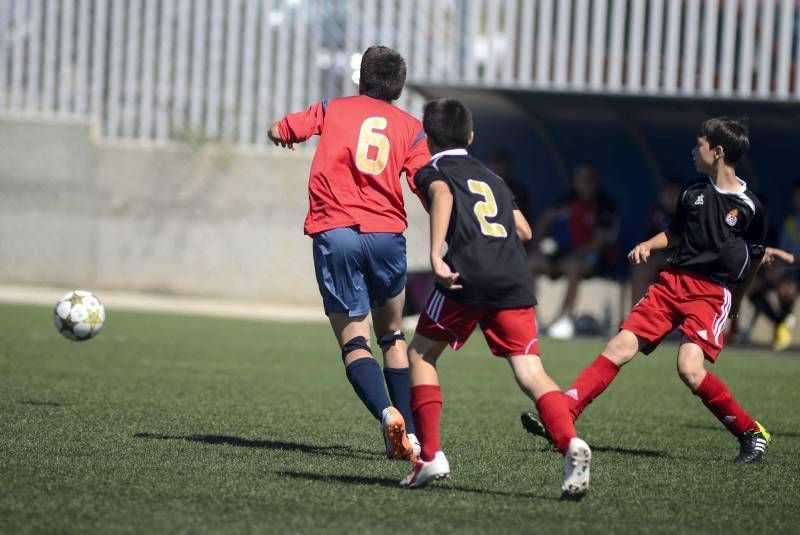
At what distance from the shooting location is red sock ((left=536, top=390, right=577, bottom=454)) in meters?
5.18

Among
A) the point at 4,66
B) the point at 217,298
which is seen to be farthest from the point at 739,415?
the point at 4,66

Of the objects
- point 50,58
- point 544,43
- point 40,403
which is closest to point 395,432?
point 40,403

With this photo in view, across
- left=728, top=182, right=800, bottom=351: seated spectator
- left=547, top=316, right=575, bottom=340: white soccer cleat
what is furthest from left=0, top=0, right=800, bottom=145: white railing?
left=547, top=316, right=575, bottom=340: white soccer cleat

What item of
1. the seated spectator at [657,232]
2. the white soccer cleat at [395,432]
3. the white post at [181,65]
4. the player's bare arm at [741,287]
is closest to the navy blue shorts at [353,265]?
the white soccer cleat at [395,432]

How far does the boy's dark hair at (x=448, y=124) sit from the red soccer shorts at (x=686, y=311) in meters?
1.68

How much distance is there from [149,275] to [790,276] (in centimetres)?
862

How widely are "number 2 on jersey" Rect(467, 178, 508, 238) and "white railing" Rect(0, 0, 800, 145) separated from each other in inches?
469

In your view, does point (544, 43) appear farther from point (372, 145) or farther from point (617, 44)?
point (372, 145)

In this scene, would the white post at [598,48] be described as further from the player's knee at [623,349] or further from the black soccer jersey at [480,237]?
the black soccer jersey at [480,237]

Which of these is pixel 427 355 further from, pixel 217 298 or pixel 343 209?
pixel 217 298

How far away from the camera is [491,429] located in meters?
7.46

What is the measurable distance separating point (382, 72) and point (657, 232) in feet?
26.9

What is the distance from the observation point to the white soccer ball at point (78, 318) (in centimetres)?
817

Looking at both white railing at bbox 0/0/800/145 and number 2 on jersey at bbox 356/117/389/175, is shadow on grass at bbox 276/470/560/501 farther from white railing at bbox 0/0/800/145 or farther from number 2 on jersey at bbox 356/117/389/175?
white railing at bbox 0/0/800/145
